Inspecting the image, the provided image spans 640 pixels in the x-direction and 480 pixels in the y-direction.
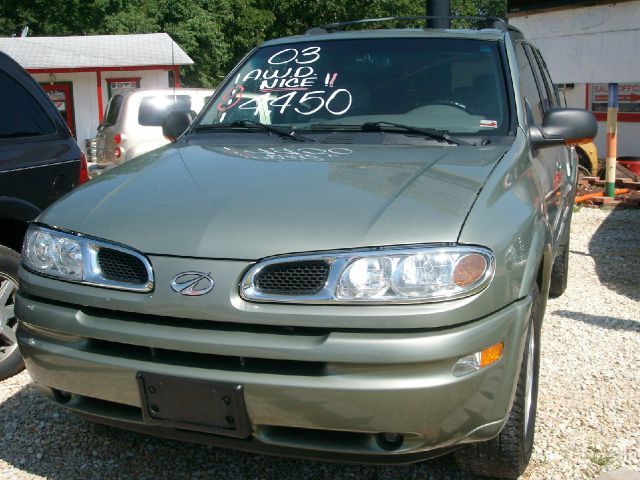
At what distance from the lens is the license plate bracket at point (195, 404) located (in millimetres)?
2355

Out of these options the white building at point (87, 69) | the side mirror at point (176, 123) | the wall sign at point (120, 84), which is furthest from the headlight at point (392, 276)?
the wall sign at point (120, 84)

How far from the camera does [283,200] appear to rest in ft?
8.57

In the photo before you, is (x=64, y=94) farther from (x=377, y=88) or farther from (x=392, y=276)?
(x=392, y=276)

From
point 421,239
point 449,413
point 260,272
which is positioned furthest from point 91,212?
point 449,413

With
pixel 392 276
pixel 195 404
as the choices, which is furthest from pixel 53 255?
pixel 392 276

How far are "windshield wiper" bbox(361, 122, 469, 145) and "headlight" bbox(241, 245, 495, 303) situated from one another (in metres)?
1.08

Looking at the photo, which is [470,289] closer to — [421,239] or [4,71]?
[421,239]

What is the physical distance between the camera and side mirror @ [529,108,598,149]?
340 centimetres

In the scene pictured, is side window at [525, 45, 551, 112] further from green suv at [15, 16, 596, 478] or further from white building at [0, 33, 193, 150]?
white building at [0, 33, 193, 150]

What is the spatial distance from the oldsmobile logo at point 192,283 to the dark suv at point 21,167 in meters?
1.99

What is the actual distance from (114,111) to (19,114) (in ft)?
32.4

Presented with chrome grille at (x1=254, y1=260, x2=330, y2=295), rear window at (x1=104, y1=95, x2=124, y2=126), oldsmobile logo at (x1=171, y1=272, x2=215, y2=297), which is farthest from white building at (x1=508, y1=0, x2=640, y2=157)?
oldsmobile logo at (x1=171, y1=272, x2=215, y2=297)

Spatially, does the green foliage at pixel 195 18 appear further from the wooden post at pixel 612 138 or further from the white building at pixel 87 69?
the wooden post at pixel 612 138

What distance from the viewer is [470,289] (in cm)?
231
